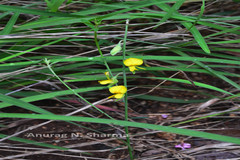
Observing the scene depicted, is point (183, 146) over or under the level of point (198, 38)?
under

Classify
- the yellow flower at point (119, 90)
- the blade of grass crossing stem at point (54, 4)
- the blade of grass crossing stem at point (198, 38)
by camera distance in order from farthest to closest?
the blade of grass crossing stem at point (54, 4) → the blade of grass crossing stem at point (198, 38) → the yellow flower at point (119, 90)

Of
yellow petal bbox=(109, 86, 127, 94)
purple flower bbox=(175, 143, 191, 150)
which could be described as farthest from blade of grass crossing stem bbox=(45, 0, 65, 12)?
purple flower bbox=(175, 143, 191, 150)

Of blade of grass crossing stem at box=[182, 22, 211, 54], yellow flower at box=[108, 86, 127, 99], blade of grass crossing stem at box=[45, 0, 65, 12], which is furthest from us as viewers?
→ blade of grass crossing stem at box=[45, 0, 65, 12]

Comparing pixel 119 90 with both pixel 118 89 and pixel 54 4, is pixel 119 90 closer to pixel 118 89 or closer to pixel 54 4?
pixel 118 89

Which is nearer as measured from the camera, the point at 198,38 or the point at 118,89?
the point at 118,89

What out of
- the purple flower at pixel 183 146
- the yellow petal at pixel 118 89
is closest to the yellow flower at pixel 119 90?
the yellow petal at pixel 118 89

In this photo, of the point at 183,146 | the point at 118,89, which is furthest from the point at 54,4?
the point at 183,146

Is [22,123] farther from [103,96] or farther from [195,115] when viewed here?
[195,115]

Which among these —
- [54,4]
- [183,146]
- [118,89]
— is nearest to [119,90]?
[118,89]

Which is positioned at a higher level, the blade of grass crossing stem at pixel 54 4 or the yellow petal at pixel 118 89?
the blade of grass crossing stem at pixel 54 4

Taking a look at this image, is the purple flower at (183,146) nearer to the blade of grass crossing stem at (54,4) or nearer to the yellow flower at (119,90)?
the yellow flower at (119,90)

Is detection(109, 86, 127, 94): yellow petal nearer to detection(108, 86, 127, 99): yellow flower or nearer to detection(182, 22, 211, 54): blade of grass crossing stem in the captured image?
detection(108, 86, 127, 99): yellow flower

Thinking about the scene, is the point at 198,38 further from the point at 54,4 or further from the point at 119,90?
the point at 54,4

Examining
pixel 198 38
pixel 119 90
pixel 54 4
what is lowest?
pixel 119 90
